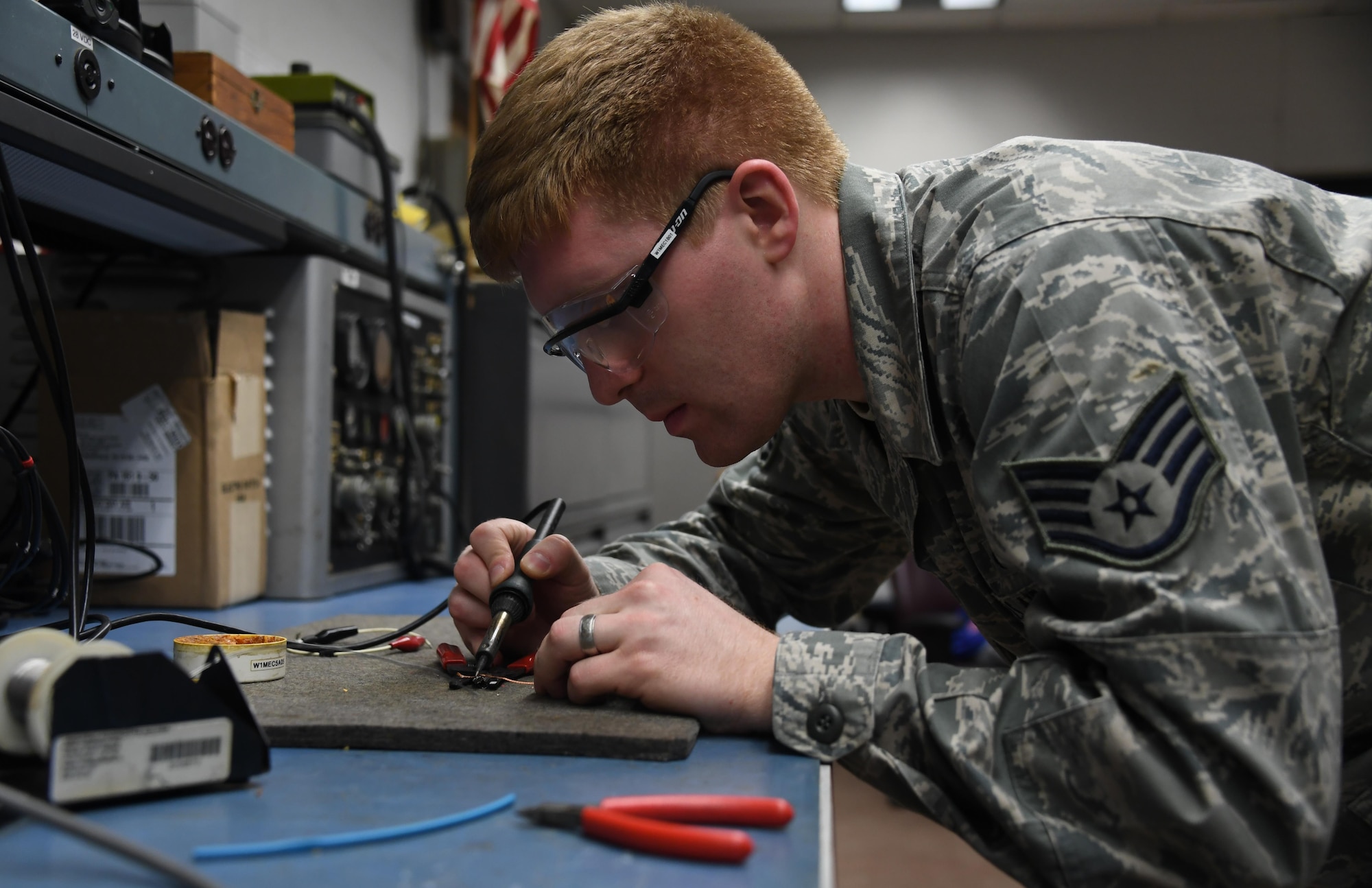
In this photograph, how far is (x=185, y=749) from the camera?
53 cm

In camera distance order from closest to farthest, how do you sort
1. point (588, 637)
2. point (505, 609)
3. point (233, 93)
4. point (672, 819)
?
point (672, 819) → point (588, 637) → point (505, 609) → point (233, 93)

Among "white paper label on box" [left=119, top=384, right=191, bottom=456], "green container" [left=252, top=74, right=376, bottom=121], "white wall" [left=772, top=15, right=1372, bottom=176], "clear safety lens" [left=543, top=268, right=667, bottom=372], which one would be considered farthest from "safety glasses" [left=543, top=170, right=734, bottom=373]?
"white wall" [left=772, top=15, right=1372, bottom=176]

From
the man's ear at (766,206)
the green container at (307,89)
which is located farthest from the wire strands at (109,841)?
the green container at (307,89)

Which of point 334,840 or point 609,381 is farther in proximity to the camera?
point 609,381

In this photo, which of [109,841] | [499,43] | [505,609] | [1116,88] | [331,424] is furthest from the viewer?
[1116,88]

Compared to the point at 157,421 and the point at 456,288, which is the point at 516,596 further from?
the point at 456,288

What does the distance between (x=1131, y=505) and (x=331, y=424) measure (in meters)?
1.25

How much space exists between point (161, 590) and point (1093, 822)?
3.94 feet

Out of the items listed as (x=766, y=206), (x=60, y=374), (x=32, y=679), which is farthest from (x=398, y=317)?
(x=32, y=679)

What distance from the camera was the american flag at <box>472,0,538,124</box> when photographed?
3.39 metres

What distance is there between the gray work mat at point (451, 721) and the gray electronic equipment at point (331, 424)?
73 cm

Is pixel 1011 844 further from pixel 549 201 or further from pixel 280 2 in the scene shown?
pixel 280 2

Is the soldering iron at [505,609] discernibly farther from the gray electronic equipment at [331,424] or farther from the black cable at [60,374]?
the gray electronic equipment at [331,424]

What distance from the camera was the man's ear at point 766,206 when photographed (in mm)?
906
